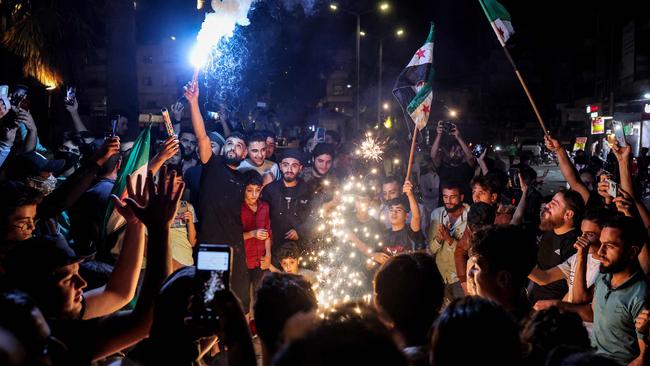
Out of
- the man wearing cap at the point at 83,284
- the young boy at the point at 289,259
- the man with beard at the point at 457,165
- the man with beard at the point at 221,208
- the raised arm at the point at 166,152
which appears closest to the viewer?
the man wearing cap at the point at 83,284

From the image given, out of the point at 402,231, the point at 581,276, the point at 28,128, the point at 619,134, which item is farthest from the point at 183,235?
the point at 619,134

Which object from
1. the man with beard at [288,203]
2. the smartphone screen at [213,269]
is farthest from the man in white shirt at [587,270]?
the man with beard at [288,203]

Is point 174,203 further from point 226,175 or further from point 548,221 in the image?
point 548,221

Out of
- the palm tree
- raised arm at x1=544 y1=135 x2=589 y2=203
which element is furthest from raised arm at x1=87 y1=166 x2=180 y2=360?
the palm tree

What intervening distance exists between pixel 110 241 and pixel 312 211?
3.26 m

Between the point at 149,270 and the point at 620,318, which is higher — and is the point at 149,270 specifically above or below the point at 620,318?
above

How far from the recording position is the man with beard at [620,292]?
386cm

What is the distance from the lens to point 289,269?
6.69m

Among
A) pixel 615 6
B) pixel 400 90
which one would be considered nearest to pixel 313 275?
pixel 400 90

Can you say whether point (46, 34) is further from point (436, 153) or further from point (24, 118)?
point (436, 153)

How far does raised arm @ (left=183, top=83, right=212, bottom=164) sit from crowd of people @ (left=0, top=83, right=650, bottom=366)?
2 centimetres

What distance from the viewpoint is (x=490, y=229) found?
375cm

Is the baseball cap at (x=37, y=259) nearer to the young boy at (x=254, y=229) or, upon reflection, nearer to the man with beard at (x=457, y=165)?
the young boy at (x=254, y=229)

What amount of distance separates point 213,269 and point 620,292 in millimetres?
3017
